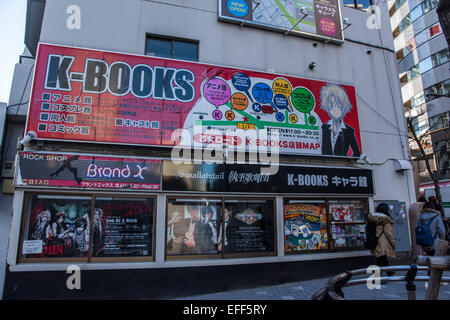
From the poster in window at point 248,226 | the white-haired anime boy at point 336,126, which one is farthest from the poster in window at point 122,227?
the white-haired anime boy at point 336,126

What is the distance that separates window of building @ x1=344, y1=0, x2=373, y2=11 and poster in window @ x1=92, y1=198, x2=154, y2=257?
9967mm

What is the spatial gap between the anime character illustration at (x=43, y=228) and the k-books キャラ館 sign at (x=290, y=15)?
23.0 feet

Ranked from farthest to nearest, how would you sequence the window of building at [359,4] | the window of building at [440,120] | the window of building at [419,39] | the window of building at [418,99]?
1. the window of building at [418,99]
2. the window of building at [419,39]
3. the window of building at [440,120]
4. the window of building at [359,4]

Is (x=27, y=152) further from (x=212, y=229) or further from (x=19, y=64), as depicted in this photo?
(x=212, y=229)

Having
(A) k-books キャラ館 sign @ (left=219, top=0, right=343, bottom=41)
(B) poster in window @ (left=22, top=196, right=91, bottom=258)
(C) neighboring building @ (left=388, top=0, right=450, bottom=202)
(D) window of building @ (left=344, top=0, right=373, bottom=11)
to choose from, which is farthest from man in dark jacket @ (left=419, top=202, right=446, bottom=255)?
(C) neighboring building @ (left=388, top=0, right=450, bottom=202)

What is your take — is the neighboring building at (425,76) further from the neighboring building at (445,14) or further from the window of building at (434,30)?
the neighboring building at (445,14)

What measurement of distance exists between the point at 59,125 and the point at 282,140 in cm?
563

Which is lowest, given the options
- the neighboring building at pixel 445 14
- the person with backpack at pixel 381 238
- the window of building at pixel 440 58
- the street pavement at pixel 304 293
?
the street pavement at pixel 304 293

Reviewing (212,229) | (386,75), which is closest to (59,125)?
(212,229)

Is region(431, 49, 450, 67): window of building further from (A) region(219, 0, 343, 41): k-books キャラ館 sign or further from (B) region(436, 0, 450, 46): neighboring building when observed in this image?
(B) region(436, 0, 450, 46): neighboring building

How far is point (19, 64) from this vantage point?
Answer: 8.57 m

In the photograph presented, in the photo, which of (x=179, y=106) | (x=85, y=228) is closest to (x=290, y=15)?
(x=179, y=106)

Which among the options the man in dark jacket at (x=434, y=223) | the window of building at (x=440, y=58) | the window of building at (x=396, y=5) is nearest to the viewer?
the man in dark jacket at (x=434, y=223)

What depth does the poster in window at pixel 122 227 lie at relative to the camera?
6.62 m
